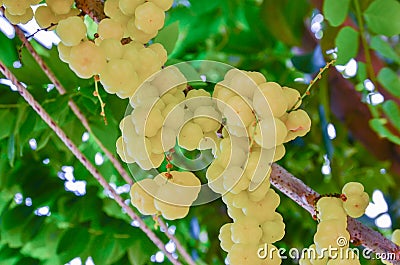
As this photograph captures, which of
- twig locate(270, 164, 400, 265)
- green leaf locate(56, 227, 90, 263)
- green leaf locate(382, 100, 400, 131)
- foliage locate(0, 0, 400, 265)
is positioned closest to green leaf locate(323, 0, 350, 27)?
foliage locate(0, 0, 400, 265)

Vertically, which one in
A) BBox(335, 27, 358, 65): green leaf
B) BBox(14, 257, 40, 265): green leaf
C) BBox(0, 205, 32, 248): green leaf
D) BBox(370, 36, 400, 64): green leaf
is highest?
BBox(335, 27, 358, 65): green leaf

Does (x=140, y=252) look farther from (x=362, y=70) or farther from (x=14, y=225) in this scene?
(x=362, y=70)

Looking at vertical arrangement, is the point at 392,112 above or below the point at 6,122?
below

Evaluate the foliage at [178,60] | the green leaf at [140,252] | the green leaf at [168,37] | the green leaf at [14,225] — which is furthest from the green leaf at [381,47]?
the green leaf at [14,225]

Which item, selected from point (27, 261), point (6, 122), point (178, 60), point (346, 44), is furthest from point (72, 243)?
point (346, 44)

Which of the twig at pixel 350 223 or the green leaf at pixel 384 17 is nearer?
the twig at pixel 350 223

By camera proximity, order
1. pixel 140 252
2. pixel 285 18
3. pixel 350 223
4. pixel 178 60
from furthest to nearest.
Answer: pixel 285 18 < pixel 140 252 < pixel 178 60 < pixel 350 223

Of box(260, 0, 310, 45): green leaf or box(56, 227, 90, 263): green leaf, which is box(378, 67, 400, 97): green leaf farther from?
box(56, 227, 90, 263): green leaf

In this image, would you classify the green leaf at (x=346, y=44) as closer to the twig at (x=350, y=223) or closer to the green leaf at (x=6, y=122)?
the twig at (x=350, y=223)
